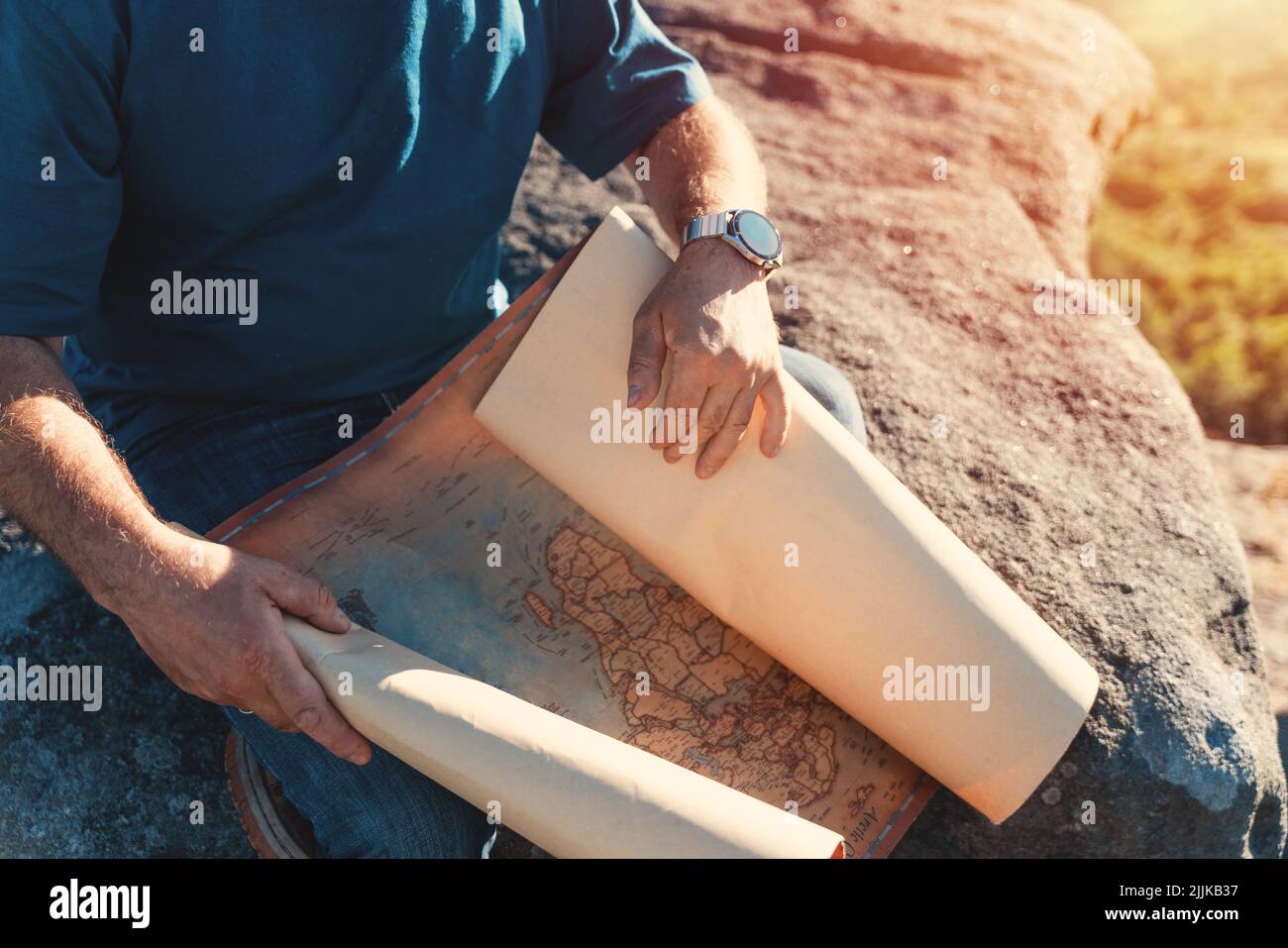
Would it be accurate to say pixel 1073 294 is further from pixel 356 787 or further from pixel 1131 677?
pixel 356 787

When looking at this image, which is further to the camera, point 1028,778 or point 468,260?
point 468,260

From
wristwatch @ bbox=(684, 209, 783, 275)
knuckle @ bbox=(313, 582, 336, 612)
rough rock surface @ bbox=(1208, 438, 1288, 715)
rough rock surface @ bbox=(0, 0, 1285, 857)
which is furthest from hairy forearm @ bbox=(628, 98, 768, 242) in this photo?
rough rock surface @ bbox=(1208, 438, 1288, 715)

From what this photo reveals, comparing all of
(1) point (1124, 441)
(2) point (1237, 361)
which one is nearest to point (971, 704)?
(1) point (1124, 441)

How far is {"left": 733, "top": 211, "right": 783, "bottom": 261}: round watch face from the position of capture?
1.79 m

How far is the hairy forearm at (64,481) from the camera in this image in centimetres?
148

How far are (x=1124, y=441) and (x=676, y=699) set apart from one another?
122 cm

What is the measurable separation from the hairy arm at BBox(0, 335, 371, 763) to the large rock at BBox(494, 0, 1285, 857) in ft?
3.58

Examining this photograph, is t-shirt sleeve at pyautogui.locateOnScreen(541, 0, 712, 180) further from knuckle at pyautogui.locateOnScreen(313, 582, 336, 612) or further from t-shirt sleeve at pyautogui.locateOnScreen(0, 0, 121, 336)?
knuckle at pyautogui.locateOnScreen(313, 582, 336, 612)

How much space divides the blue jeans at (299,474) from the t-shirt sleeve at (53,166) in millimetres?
335

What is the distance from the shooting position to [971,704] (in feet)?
5.32

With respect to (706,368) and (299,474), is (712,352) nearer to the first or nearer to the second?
(706,368)

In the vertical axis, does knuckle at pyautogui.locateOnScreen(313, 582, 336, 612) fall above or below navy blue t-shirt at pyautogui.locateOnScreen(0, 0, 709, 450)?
below

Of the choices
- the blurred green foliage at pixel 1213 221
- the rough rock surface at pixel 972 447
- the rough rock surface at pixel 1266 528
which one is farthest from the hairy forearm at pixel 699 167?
the blurred green foliage at pixel 1213 221

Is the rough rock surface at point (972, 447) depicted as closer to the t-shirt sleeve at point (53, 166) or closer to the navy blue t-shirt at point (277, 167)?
the navy blue t-shirt at point (277, 167)
